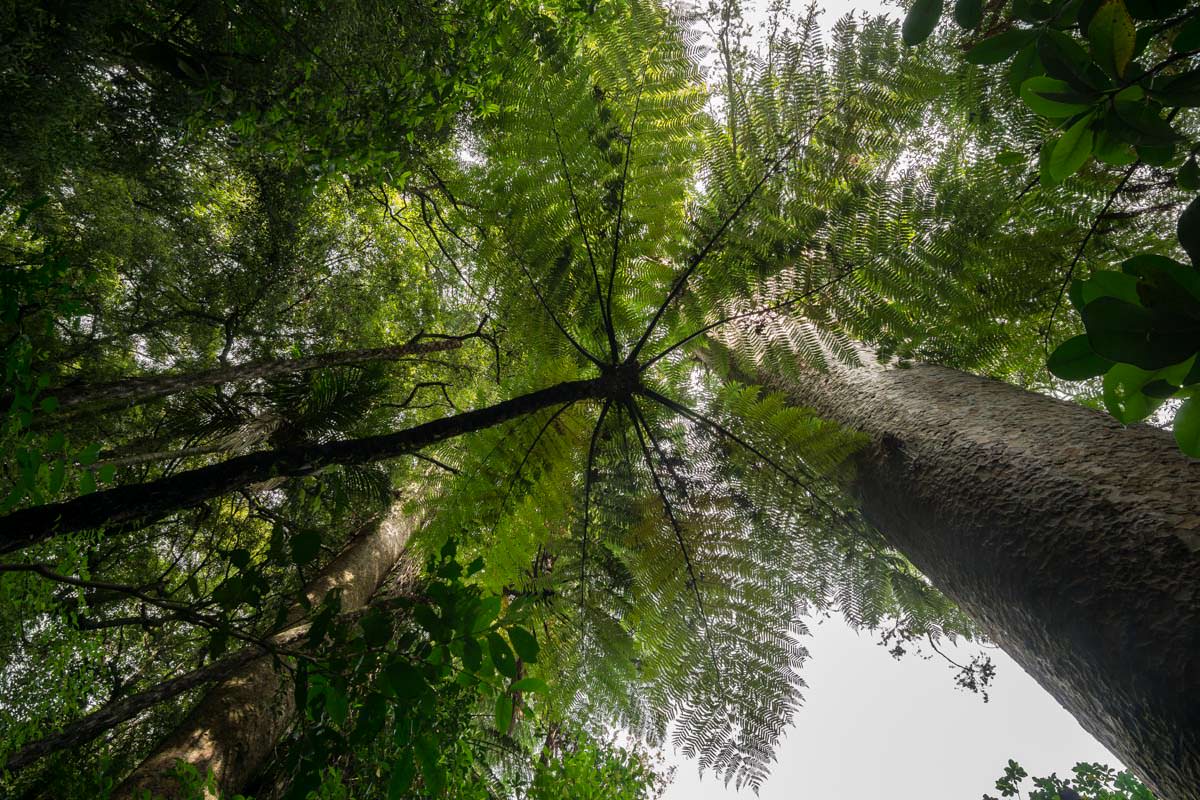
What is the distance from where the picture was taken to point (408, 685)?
81 cm

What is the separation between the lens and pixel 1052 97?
62cm

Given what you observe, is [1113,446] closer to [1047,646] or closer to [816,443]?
[1047,646]

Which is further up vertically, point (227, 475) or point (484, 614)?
point (227, 475)

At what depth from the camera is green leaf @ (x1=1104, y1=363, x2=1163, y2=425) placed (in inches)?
22.5

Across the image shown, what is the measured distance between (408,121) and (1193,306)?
2.91 m

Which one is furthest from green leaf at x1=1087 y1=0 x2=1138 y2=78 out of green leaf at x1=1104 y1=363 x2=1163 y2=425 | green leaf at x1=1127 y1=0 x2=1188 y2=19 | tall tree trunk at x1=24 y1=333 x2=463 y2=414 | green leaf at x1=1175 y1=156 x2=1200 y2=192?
tall tree trunk at x1=24 y1=333 x2=463 y2=414

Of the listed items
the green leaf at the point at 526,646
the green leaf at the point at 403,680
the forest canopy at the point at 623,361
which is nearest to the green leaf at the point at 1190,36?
the forest canopy at the point at 623,361

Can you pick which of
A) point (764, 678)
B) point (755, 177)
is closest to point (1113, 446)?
point (755, 177)

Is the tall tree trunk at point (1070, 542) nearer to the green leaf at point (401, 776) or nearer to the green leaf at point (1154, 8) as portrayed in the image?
the green leaf at point (1154, 8)

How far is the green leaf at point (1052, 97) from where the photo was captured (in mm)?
618

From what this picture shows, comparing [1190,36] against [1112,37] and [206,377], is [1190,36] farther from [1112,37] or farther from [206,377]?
[206,377]

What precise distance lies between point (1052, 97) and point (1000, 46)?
0.13 meters

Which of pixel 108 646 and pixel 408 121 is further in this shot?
pixel 108 646

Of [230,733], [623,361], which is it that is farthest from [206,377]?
[623,361]
